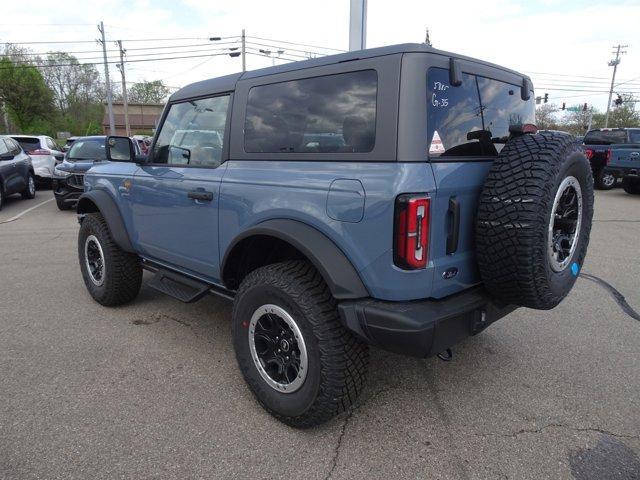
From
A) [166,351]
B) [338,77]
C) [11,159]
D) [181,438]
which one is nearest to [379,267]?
[338,77]

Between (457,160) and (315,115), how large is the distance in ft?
2.62

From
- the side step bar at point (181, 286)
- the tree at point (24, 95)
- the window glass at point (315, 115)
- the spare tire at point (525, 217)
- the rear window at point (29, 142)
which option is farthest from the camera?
the tree at point (24, 95)

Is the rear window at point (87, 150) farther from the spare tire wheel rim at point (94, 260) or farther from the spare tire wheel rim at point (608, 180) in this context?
the spare tire wheel rim at point (608, 180)

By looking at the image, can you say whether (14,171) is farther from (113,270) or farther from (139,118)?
(139,118)

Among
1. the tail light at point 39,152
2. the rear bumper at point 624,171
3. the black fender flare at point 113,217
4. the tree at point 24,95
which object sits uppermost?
the tree at point 24,95

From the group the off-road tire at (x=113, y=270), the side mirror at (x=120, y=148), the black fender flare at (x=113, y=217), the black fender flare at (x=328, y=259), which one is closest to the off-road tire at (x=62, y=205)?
the off-road tire at (x=113, y=270)

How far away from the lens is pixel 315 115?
247 centimetres

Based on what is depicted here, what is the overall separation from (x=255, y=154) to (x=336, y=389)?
4.78ft

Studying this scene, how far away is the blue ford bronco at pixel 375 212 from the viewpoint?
209 cm

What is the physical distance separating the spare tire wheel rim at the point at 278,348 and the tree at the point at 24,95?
49377 mm

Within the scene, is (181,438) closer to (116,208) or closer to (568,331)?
(116,208)

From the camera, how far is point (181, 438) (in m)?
2.44

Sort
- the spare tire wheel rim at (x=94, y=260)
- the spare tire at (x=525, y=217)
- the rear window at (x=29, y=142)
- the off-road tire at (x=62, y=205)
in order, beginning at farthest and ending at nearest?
the rear window at (x=29, y=142) → the off-road tire at (x=62, y=205) → the spare tire wheel rim at (x=94, y=260) → the spare tire at (x=525, y=217)

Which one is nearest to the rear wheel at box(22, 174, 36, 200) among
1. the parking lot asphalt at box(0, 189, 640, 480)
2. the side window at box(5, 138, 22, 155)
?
the side window at box(5, 138, 22, 155)
